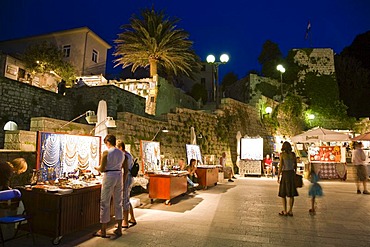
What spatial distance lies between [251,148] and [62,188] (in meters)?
12.2

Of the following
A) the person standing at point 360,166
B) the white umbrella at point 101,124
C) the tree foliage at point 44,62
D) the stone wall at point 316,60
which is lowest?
the person standing at point 360,166

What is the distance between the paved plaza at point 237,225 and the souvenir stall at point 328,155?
610 cm

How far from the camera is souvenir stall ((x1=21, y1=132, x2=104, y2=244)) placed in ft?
12.8

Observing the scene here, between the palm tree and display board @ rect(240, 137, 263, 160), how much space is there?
7.06 meters

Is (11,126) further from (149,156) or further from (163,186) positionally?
(163,186)

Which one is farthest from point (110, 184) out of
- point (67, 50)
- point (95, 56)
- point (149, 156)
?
point (95, 56)

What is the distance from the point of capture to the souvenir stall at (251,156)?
14648mm

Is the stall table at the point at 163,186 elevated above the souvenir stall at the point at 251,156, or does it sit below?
below

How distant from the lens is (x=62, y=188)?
13.5 feet

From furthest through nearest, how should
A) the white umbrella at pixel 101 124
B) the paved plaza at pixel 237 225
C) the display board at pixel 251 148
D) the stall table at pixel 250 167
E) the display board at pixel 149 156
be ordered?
the display board at pixel 251 148 < the stall table at pixel 250 167 < the display board at pixel 149 156 < the white umbrella at pixel 101 124 < the paved plaza at pixel 237 225

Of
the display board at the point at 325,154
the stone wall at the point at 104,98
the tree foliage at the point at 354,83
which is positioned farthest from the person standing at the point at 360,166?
the tree foliage at the point at 354,83

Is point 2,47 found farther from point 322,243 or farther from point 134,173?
point 322,243

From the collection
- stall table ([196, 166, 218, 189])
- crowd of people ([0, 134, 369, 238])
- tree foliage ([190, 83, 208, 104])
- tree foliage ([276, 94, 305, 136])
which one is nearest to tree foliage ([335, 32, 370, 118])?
tree foliage ([276, 94, 305, 136])

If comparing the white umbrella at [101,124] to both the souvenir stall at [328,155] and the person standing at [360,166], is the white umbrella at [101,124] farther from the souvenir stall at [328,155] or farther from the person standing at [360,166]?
the souvenir stall at [328,155]
